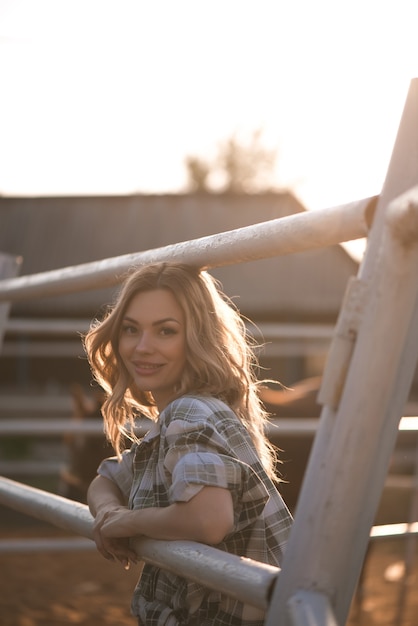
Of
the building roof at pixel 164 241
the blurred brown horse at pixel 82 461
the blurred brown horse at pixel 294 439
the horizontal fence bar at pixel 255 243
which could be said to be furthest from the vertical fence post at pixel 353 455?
the building roof at pixel 164 241

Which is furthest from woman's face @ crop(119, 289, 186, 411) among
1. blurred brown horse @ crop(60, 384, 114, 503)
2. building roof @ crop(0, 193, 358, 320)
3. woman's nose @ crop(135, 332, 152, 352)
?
building roof @ crop(0, 193, 358, 320)

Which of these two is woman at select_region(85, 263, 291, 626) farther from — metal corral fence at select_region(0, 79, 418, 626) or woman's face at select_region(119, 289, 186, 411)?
metal corral fence at select_region(0, 79, 418, 626)

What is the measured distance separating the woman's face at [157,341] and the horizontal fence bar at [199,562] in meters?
0.22

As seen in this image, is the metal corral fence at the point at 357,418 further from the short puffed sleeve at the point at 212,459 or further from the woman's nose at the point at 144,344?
the woman's nose at the point at 144,344

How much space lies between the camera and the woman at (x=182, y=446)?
107cm

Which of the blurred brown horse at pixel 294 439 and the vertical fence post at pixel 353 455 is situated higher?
the blurred brown horse at pixel 294 439

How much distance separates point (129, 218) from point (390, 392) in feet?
55.4

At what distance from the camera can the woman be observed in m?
1.07

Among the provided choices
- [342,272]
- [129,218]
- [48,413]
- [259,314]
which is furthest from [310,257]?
[48,413]

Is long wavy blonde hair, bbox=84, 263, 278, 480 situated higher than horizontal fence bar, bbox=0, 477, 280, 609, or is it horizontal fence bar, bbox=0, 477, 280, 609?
long wavy blonde hair, bbox=84, 263, 278, 480

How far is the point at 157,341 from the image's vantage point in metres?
1.31

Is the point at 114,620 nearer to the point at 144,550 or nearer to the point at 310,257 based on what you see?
the point at 144,550

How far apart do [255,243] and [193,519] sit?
328 millimetres

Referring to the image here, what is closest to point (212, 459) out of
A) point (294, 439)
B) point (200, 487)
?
point (200, 487)
